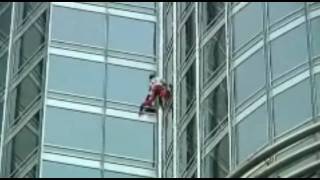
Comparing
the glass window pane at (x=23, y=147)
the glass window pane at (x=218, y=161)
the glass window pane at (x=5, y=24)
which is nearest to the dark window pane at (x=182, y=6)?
the glass window pane at (x=23, y=147)

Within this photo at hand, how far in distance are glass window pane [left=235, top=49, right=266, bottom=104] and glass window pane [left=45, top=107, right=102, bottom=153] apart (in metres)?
9.69

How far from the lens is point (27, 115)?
5009 cm

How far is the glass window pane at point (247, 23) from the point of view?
4044 centimetres

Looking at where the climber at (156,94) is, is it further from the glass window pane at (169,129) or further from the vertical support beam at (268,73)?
the vertical support beam at (268,73)

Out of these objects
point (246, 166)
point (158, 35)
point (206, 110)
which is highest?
point (158, 35)

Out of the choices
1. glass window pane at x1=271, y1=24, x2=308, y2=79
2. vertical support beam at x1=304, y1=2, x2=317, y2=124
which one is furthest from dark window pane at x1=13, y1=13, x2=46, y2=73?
vertical support beam at x1=304, y1=2, x2=317, y2=124

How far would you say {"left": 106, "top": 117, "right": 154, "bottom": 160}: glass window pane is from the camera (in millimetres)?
49375

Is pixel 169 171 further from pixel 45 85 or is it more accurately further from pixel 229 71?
pixel 45 85

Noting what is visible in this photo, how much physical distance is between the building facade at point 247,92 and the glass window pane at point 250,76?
2 centimetres

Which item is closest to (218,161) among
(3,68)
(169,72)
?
(169,72)

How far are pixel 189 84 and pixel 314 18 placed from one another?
696cm

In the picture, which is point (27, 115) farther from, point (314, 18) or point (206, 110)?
point (314, 18)

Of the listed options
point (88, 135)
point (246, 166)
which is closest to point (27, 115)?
point (88, 135)

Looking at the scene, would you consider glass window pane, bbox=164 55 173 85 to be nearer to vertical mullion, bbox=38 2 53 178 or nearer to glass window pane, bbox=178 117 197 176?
glass window pane, bbox=178 117 197 176
